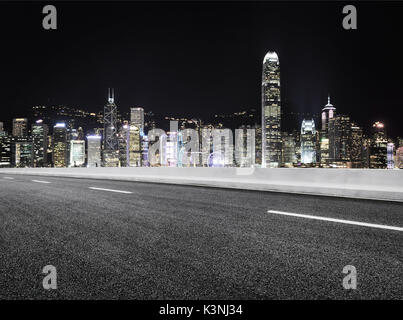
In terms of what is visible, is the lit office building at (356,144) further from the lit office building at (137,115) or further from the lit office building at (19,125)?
the lit office building at (19,125)

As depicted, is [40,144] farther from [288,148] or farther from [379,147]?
[379,147]

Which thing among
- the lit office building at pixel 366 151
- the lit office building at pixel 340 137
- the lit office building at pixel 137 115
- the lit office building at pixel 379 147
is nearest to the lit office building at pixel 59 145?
the lit office building at pixel 137 115

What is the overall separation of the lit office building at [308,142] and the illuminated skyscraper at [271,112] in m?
11.7

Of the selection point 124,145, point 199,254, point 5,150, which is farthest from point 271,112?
point 199,254

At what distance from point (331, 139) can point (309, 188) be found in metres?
141

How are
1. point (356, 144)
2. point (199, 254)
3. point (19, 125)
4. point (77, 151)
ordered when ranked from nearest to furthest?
1. point (199, 254)
2. point (77, 151)
3. point (356, 144)
4. point (19, 125)

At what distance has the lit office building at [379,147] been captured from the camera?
113075mm

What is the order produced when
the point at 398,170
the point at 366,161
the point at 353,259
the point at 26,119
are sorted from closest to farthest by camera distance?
1. the point at 353,259
2. the point at 398,170
3. the point at 366,161
4. the point at 26,119

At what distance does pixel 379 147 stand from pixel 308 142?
31288 mm

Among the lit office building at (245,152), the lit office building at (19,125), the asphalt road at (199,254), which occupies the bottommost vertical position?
the asphalt road at (199,254)

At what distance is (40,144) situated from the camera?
126375 mm

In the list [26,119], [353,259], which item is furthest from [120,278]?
[26,119]
